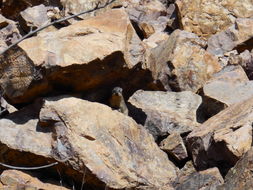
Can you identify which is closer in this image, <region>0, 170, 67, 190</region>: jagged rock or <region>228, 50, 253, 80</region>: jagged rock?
<region>0, 170, 67, 190</region>: jagged rock

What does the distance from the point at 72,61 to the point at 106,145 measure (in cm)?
97

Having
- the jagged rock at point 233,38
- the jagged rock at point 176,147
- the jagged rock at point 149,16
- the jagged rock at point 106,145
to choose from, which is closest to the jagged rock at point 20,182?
the jagged rock at point 106,145

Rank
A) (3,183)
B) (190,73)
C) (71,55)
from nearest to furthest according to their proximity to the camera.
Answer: (3,183) < (71,55) < (190,73)

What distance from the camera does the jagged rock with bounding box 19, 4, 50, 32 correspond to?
12.0m

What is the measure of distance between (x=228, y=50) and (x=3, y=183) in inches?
205

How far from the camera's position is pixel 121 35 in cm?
806

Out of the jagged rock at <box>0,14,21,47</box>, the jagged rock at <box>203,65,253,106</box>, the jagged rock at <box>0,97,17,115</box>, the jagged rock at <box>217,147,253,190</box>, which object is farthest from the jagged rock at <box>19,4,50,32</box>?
the jagged rock at <box>217,147,253,190</box>

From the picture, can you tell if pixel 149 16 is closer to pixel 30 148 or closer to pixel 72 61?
pixel 72 61

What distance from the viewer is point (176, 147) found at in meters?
7.80

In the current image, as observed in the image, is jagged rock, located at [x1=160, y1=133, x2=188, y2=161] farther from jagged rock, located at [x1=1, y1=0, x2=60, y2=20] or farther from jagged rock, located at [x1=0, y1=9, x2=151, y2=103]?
jagged rock, located at [x1=1, y1=0, x2=60, y2=20]

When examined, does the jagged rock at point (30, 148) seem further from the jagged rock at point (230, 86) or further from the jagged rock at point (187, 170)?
the jagged rock at point (230, 86)

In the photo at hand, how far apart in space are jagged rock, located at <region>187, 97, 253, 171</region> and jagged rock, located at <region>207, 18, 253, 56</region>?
10.7ft

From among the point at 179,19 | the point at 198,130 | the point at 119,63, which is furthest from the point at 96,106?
the point at 179,19

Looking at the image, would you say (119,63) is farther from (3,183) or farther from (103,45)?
(3,183)
